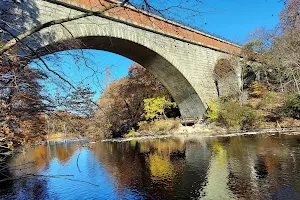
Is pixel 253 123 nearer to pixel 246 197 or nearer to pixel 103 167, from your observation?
pixel 103 167

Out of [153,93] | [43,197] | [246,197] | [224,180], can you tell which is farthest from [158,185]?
[153,93]

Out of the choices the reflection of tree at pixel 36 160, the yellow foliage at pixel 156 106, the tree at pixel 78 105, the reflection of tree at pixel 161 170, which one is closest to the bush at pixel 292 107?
the yellow foliage at pixel 156 106

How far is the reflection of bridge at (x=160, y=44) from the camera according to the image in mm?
9820

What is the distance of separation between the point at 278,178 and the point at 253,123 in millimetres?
12174

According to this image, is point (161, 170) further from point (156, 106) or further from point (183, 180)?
point (156, 106)

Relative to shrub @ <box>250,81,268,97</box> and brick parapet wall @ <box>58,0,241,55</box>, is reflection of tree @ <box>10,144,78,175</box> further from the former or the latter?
shrub @ <box>250,81,268,97</box>

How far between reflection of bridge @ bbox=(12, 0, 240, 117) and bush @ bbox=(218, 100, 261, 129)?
1919 millimetres

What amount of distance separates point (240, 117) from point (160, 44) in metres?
6.92

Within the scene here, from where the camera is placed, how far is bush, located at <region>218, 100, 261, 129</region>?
16.4m

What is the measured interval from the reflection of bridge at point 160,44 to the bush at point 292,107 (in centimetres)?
493

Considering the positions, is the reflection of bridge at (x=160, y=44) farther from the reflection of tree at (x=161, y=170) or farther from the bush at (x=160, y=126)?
the reflection of tree at (x=161, y=170)

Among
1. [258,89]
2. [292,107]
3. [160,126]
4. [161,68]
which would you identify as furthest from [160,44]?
[258,89]

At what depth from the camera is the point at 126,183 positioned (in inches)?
226

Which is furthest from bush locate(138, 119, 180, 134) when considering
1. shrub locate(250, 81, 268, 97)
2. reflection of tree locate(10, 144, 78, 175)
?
reflection of tree locate(10, 144, 78, 175)
